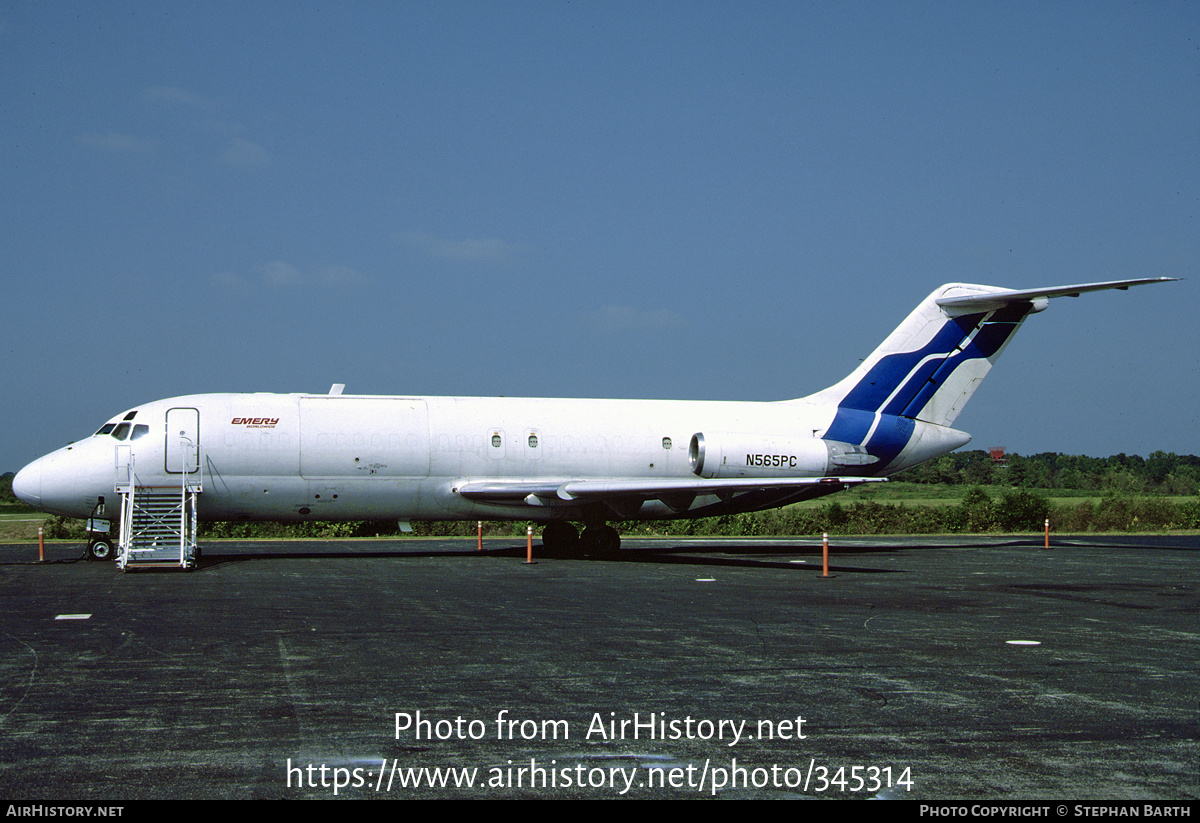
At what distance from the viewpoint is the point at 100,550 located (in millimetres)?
24078

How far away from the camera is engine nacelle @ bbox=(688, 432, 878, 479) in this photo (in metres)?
25.8

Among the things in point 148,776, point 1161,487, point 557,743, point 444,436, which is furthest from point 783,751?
point 1161,487

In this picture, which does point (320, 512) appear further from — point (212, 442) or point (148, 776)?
point (148, 776)

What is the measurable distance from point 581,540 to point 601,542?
638mm

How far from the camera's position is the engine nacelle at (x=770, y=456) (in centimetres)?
2577

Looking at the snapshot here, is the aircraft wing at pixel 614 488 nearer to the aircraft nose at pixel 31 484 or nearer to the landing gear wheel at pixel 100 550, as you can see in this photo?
the landing gear wheel at pixel 100 550

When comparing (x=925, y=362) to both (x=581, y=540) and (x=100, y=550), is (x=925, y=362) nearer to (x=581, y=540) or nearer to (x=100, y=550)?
(x=581, y=540)

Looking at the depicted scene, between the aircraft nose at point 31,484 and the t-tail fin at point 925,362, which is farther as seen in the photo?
the t-tail fin at point 925,362

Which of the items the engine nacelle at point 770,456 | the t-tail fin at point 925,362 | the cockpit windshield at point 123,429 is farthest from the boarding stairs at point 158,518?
the t-tail fin at point 925,362

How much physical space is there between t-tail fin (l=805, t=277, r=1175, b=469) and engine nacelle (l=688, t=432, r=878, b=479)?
2.80ft

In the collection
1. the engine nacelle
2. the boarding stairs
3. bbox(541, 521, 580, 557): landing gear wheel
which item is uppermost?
the engine nacelle

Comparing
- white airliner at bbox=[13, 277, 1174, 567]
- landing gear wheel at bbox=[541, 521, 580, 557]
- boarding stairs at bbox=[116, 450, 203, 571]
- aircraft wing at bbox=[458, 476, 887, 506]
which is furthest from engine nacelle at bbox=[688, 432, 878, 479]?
boarding stairs at bbox=[116, 450, 203, 571]

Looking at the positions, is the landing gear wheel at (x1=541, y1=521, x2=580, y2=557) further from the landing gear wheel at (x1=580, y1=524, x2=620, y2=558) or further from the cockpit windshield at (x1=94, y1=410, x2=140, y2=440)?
the cockpit windshield at (x1=94, y1=410, x2=140, y2=440)

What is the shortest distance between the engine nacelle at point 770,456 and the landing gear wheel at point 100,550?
44.9 feet
